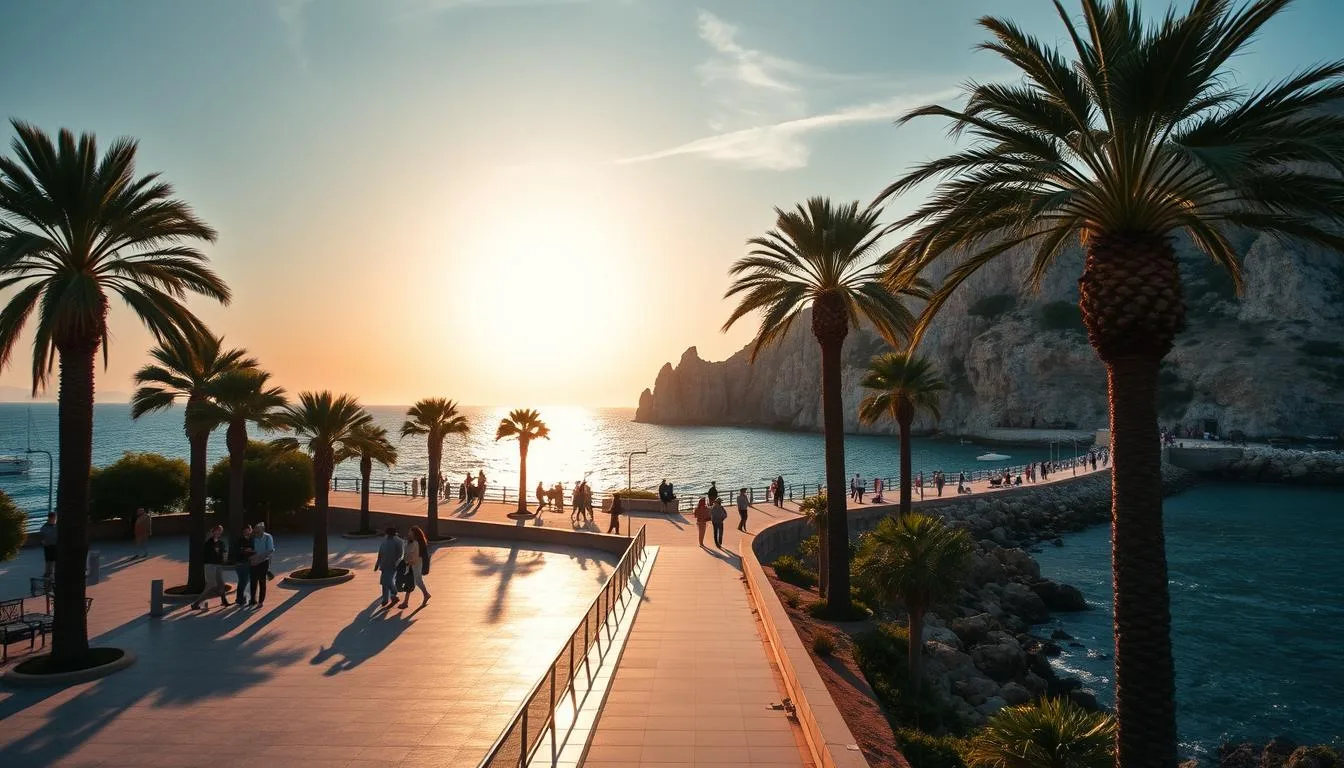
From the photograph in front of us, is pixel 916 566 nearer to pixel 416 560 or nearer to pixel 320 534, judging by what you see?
pixel 416 560

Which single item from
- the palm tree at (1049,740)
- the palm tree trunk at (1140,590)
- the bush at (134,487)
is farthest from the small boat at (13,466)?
the palm tree trunk at (1140,590)

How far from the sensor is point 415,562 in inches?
692

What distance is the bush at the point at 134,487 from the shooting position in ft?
89.4

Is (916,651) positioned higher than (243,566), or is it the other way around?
(243,566)

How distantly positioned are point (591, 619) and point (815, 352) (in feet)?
529

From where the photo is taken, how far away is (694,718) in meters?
9.27

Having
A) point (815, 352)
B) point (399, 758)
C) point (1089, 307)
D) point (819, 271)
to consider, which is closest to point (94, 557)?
point (399, 758)

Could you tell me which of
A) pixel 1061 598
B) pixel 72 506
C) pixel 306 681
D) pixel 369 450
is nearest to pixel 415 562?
pixel 306 681

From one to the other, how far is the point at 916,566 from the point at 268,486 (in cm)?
2497

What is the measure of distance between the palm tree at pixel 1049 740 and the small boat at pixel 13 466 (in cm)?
11043

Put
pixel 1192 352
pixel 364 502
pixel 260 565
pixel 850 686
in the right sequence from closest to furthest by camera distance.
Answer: pixel 850 686
pixel 260 565
pixel 364 502
pixel 1192 352

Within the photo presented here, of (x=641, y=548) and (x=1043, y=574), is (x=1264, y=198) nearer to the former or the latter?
(x=641, y=548)

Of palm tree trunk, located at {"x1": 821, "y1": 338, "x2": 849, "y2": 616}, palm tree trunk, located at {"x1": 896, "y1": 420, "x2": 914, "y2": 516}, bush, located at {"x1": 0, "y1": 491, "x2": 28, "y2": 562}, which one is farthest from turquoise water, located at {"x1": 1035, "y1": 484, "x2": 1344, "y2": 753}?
bush, located at {"x1": 0, "y1": 491, "x2": 28, "y2": 562}

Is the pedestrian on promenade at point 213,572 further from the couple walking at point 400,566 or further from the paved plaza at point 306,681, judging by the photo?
the couple walking at point 400,566
